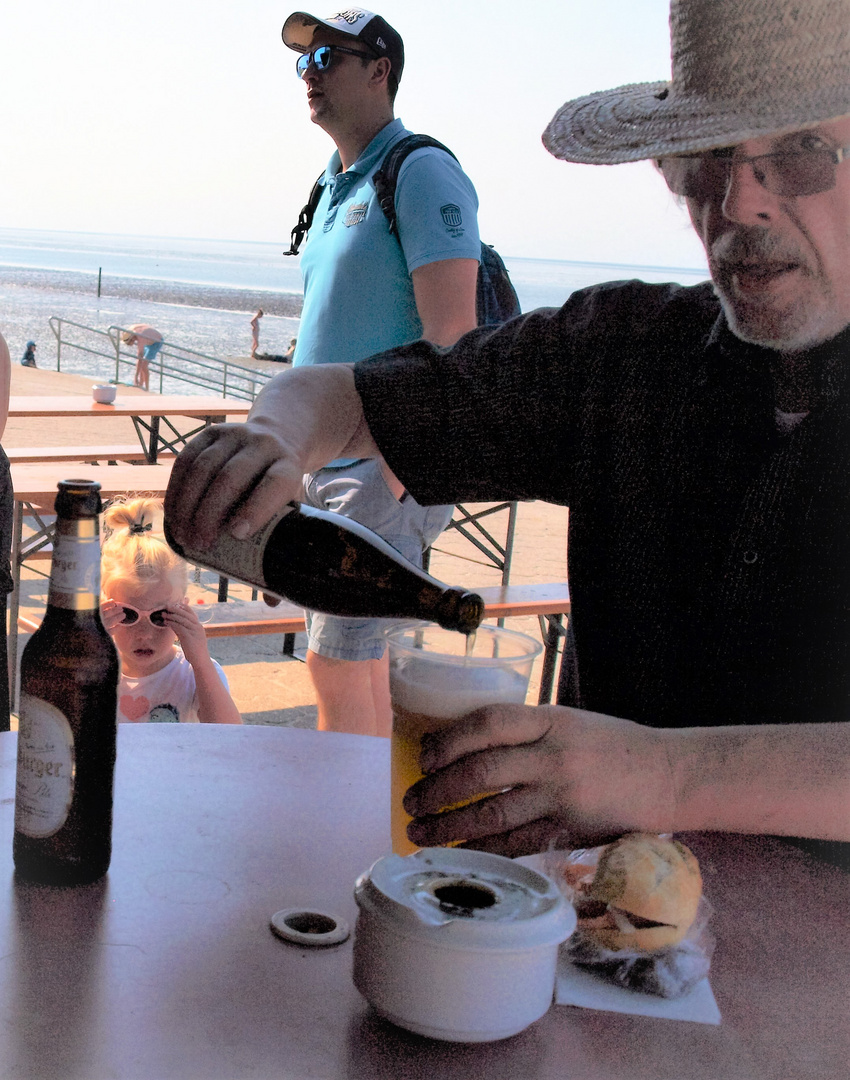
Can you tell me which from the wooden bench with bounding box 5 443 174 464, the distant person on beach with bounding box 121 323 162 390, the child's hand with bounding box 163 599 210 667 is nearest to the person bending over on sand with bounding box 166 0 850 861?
the child's hand with bounding box 163 599 210 667

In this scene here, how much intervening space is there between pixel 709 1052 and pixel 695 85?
1.18 metres

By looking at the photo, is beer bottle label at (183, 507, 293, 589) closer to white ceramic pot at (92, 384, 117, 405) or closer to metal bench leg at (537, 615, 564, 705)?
metal bench leg at (537, 615, 564, 705)

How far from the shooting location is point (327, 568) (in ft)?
4.55

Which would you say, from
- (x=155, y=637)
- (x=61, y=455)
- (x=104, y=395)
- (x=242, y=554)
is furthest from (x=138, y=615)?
(x=104, y=395)

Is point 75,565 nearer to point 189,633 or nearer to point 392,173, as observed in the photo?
point 189,633

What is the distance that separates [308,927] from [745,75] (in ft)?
3.74

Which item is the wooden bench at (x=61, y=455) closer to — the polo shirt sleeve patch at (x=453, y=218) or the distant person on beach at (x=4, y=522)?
the distant person on beach at (x=4, y=522)

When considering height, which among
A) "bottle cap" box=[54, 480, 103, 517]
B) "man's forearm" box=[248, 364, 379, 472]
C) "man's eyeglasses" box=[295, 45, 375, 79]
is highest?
"man's eyeglasses" box=[295, 45, 375, 79]

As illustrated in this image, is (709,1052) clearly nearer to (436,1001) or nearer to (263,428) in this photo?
(436,1001)

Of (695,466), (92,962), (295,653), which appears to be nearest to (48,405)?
(295,653)

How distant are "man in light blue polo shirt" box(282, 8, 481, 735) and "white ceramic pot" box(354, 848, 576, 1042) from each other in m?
1.94

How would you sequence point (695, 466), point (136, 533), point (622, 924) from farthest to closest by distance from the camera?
point (136, 533), point (695, 466), point (622, 924)

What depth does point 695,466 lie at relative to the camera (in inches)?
62.5

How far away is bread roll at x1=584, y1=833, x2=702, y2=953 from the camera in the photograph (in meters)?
0.93
